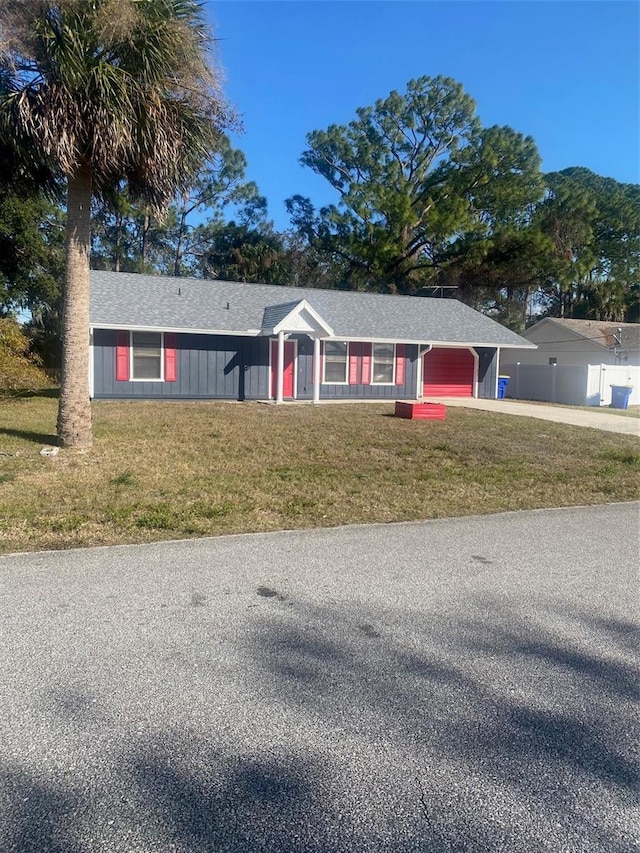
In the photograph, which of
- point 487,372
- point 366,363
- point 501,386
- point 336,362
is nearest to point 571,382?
point 501,386

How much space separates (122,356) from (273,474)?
11.7m

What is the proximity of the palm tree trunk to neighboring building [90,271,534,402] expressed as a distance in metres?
8.33

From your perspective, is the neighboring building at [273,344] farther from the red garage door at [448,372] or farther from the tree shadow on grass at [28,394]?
the tree shadow on grass at [28,394]

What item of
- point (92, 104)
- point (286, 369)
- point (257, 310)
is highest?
point (92, 104)

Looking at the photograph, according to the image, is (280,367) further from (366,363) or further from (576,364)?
(576,364)

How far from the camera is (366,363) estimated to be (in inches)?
873

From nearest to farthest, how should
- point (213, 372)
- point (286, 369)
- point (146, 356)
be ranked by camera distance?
1. point (146, 356)
2. point (213, 372)
3. point (286, 369)

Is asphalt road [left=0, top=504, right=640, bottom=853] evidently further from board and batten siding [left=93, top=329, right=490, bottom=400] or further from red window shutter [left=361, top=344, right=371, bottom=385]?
red window shutter [left=361, top=344, right=371, bottom=385]

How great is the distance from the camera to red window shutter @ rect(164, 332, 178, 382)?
63.8 ft

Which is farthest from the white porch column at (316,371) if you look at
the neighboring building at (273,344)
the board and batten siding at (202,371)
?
the board and batten siding at (202,371)

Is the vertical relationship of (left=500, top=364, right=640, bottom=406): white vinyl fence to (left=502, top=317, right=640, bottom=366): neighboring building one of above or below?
below

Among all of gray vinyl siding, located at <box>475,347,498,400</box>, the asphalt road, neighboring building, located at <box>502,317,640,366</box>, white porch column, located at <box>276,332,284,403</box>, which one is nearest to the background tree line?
neighboring building, located at <box>502,317,640,366</box>

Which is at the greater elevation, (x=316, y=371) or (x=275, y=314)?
(x=275, y=314)

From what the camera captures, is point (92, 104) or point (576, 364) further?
point (576, 364)
